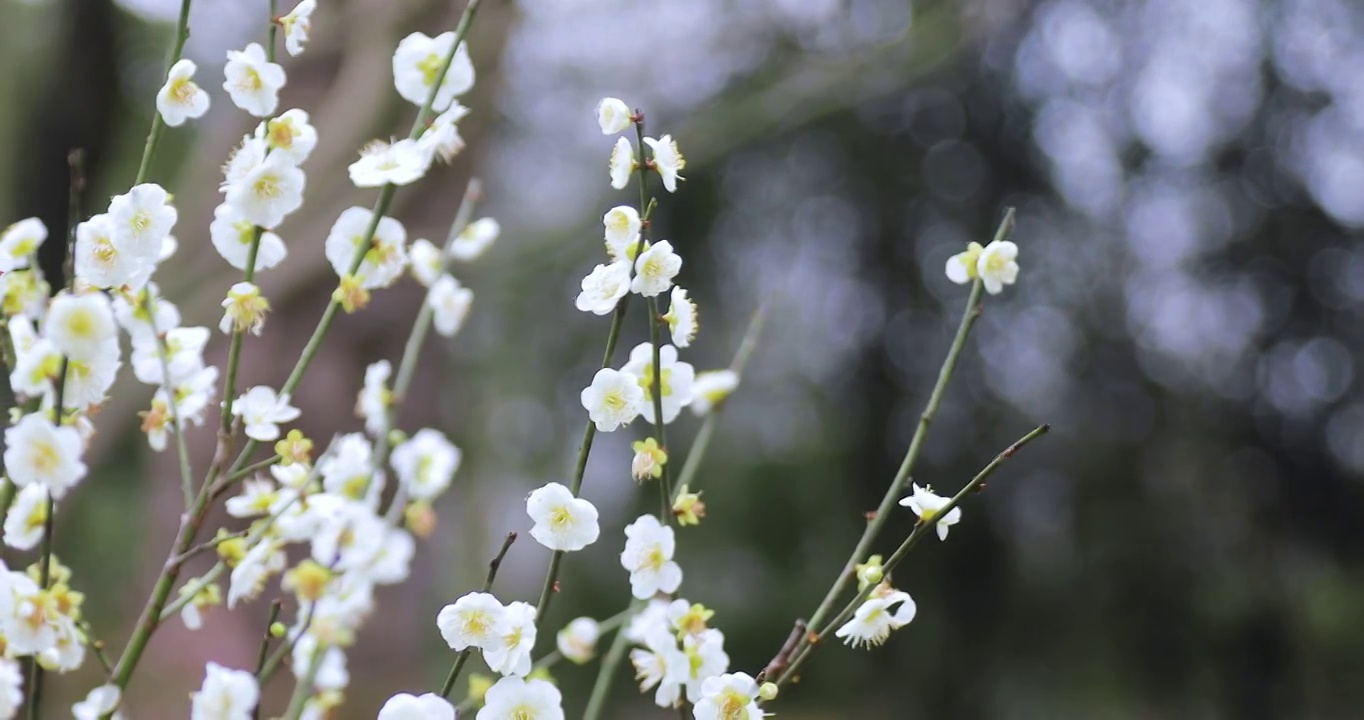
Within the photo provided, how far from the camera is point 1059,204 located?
285 centimetres

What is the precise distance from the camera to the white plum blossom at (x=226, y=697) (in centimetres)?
33

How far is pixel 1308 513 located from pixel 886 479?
1.09 m

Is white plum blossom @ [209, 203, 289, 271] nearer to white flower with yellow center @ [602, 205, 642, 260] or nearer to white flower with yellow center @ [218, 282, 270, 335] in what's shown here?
white flower with yellow center @ [218, 282, 270, 335]

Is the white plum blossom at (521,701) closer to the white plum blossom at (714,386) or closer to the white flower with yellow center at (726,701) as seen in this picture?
the white flower with yellow center at (726,701)

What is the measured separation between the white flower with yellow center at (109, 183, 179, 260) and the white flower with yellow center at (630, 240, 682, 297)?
0.53 ft

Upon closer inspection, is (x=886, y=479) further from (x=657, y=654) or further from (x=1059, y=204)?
(x=657, y=654)

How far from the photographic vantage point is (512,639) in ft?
1.21

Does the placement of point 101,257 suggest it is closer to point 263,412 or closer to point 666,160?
point 263,412

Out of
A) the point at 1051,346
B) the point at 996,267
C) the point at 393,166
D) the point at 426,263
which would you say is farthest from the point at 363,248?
the point at 1051,346

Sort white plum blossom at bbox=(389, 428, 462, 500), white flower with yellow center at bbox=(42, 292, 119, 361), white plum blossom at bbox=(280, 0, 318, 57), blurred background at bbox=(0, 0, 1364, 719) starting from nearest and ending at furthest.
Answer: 1. white flower with yellow center at bbox=(42, 292, 119, 361)
2. white plum blossom at bbox=(280, 0, 318, 57)
3. white plum blossom at bbox=(389, 428, 462, 500)
4. blurred background at bbox=(0, 0, 1364, 719)

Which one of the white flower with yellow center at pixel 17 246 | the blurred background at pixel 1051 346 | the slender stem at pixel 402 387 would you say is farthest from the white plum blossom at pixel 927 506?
the blurred background at pixel 1051 346

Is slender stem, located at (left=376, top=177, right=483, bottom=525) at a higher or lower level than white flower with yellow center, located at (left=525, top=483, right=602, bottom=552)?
higher

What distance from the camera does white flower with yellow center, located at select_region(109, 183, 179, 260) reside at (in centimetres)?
36

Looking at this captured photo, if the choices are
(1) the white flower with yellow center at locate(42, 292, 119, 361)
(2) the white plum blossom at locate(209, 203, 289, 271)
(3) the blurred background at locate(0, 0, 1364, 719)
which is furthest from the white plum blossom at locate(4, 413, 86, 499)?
(3) the blurred background at locate(0, 0, 1364, 719)
